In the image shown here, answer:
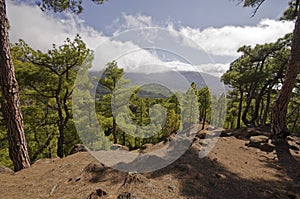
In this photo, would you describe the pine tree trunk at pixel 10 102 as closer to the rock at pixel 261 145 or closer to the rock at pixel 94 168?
the rock at pixel 94 168

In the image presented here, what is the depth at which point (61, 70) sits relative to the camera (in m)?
11.2

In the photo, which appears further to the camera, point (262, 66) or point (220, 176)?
point (262, 66)

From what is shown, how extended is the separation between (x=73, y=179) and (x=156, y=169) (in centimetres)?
205

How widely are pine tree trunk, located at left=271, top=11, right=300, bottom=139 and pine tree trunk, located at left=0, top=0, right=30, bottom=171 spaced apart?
383 inches

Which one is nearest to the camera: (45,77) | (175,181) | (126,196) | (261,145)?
(126,196)

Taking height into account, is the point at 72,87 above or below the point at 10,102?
above

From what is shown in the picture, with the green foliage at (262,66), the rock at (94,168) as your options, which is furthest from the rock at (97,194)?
the green foliage at (262,66)

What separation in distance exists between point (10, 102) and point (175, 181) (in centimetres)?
535

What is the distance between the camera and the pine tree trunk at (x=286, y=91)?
6.69m

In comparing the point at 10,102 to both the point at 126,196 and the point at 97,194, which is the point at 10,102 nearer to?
the point at 97,194

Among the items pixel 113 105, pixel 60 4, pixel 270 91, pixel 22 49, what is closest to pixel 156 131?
pixel 113 105

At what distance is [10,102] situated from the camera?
5359 millimetres

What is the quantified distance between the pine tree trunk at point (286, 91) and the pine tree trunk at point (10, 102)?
9.72m

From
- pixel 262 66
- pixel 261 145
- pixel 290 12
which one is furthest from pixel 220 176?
pixel 262 66
